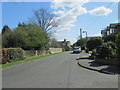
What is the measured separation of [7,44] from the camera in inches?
1329

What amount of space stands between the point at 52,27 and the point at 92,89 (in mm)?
50640

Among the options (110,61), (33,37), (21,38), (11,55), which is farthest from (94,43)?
(33,37)

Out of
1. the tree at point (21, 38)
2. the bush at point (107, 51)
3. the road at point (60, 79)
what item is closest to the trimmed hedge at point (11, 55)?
the tree at point (21, 38)

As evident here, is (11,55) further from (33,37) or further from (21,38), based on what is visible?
(33,37)

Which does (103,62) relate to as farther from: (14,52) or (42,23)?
(42,23)

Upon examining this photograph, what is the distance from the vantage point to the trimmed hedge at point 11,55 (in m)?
21.2

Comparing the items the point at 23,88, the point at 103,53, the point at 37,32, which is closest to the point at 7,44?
the point at 37,32

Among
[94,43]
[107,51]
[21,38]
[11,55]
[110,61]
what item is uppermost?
[21,38]

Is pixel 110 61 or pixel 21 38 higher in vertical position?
pixel 21 38

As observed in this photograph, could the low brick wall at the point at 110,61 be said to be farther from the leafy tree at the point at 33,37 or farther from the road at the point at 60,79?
the leafy tree at the point at 33,37

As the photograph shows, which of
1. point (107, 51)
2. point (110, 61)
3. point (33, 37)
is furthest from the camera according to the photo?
point (33, 37)

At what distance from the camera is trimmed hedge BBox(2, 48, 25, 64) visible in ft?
69.6

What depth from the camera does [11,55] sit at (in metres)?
23.1

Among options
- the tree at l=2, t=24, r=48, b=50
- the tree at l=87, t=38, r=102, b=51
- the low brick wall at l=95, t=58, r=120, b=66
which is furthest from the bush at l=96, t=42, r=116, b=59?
the tree at l=2, t=24, r=48, b=50
